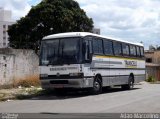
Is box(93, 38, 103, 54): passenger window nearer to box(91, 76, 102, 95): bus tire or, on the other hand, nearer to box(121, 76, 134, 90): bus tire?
box(91, 76, 102, 95): bus tire

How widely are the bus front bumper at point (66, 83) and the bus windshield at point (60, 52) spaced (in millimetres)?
904

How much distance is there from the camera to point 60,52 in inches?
843

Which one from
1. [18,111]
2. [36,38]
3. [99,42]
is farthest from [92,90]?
[36,38]

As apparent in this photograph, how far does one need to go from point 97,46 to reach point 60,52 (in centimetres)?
249

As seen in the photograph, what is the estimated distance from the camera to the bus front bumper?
21.0 m

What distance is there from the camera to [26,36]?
1823 inches

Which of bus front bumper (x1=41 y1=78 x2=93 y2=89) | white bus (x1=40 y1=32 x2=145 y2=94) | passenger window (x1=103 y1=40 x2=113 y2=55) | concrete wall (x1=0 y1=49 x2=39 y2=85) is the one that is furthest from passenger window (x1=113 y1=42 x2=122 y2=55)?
concrete wall (x1=0 y1=49 x2=39 y2=85)

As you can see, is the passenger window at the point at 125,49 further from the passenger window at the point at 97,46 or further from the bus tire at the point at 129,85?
the passenger window at the point at 97,46

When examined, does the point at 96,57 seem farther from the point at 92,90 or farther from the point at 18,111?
the point at 18,111

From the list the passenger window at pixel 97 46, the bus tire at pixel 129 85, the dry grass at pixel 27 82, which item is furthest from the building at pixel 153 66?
the passenger window at pixel 97 46

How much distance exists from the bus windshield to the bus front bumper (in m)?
0.90

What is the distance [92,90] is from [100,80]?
1.18 m

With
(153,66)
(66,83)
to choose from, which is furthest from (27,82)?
(153,66)

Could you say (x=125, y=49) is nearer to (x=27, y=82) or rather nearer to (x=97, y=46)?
(x=97, y=46)
